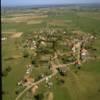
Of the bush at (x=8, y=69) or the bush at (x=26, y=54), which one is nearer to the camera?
the bush at (x=8, y=69)

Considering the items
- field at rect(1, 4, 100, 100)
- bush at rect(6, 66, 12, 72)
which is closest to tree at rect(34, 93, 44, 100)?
field at rect(1, 4, 100, 100)

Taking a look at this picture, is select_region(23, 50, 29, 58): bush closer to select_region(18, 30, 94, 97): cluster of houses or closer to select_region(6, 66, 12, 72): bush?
select_region(18, 30, 94, 97): cluster of houses

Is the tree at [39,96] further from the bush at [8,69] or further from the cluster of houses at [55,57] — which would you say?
the bush at [8,69]

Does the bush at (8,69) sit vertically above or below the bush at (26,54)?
below

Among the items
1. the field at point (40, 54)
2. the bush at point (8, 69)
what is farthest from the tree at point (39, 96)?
the bush at point (8, 69)

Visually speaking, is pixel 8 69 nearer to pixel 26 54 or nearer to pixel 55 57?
pixel 26 54

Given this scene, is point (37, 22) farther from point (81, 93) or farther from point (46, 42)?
point (81, 93)

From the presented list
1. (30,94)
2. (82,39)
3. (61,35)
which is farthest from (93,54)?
(30,94)

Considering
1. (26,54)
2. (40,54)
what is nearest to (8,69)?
(26,54)

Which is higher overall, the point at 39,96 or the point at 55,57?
the point at 55,57
